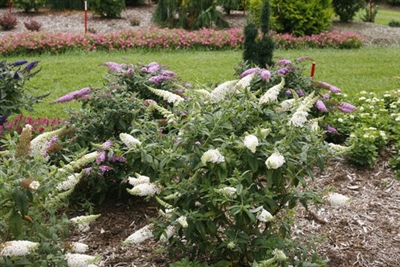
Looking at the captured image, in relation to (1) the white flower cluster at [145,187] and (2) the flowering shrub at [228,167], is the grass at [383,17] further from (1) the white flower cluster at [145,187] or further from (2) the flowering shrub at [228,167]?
(1) the white flower cluster at [145,187]

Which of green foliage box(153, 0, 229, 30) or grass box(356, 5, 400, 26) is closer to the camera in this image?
green foliage box(153, 0, 229, 30)

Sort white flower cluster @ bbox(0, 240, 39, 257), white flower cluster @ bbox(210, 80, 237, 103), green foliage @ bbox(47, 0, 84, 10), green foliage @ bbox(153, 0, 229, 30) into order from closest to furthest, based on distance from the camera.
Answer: white flower cluster @ bbox(0, 240, 39, 257)
white flower cluster @ bbox(210, 80, 237, 103)
green foliage @ bbox(153, 0, 229, 30)
green foliage @ bbox(47, 0, 84, 10)

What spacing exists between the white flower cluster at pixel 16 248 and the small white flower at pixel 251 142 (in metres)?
1.03

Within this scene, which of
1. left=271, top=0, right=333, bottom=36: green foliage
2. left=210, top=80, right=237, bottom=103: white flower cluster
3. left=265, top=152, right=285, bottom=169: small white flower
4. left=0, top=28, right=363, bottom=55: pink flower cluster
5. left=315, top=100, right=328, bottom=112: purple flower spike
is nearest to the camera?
left=265, top=152, right=285, bottom=169: small white flower

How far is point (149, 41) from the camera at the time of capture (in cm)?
1101

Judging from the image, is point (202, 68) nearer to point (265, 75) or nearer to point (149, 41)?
point (149, 41)

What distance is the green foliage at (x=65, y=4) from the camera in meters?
16.3

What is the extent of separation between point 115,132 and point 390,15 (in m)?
19.1

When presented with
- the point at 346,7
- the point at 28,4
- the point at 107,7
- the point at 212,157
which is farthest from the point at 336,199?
the point at 28,4

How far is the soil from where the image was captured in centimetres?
353

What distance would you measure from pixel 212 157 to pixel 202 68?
6.59 metres

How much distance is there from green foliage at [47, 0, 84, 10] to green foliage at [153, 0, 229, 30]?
12.6 feet

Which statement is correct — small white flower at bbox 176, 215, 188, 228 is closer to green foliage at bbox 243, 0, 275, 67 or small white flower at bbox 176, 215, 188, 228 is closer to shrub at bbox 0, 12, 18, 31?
green foliage at bbox 243, 0, 275, 67

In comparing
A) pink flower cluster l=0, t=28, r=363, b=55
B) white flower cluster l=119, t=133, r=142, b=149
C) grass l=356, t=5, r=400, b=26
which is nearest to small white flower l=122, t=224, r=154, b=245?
white flower cluster l=119, t=133, r=142, b=149
